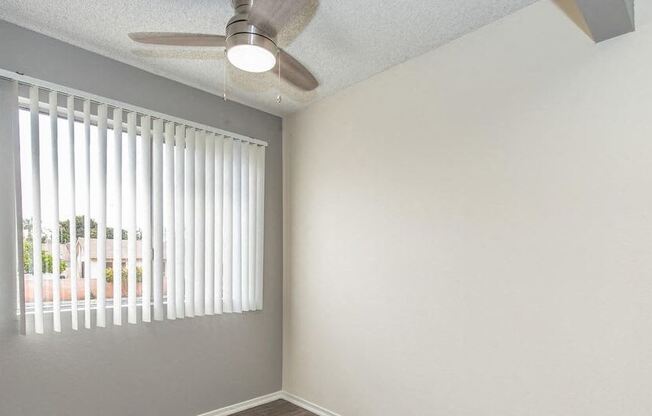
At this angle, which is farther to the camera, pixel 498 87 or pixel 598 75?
pixel 498 87

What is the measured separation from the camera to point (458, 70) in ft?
7.59

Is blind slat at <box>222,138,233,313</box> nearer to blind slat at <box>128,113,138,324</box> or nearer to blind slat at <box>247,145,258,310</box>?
blind slat at <box>247,145,258,310</box>

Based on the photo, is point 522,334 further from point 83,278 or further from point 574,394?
point 83,278

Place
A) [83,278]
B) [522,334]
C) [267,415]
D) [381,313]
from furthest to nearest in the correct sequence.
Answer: [267,415]
[381,313]
[83,278]
[522,334]

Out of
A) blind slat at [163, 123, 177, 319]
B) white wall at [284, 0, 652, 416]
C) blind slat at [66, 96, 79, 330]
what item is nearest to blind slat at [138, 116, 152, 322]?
blind slat at [163, 123, 177, 319]

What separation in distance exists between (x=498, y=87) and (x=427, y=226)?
887 millimetres

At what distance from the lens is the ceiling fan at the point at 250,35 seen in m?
1.52

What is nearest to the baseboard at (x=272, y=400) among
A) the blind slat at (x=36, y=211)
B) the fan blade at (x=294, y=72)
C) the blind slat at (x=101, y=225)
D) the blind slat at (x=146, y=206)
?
the blind slat at (x=146, y=206)

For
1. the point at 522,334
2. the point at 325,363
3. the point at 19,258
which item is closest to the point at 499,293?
the point at 522,334

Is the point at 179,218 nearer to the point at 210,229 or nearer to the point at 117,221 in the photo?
the point at 210,229

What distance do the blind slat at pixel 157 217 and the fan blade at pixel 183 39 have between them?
3.22 ft

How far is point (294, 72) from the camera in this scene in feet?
6.56

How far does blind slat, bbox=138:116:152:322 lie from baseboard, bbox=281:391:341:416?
141 cm

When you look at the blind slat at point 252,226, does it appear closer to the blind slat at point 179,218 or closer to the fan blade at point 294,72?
the blind slat at point 179,218
